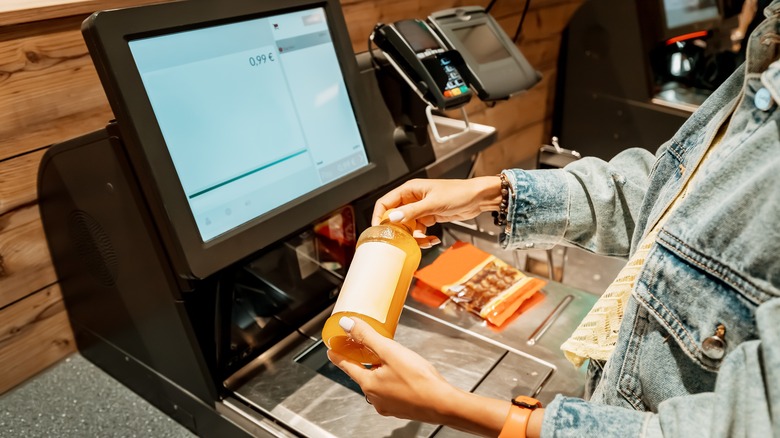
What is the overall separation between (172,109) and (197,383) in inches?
16.9

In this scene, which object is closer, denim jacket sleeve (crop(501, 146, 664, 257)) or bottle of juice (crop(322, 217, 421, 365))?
bottle of juice (crop(322, 217, 421, 365))

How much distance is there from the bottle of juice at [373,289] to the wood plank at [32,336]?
25.0 inches

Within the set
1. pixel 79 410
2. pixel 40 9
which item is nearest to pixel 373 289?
pixel 79 410

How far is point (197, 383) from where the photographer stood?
2.91 feet

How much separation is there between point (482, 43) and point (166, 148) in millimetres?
787

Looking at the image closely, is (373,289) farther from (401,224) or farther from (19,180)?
(19,180)

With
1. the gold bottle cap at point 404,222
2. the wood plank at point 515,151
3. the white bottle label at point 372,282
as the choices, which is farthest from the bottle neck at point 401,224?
the wood plank at point 515,151

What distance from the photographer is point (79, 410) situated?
3.18 ft

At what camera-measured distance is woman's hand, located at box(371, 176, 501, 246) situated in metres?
0.91

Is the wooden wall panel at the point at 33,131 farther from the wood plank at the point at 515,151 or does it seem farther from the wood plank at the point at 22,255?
the wood plank at the point at 515,151

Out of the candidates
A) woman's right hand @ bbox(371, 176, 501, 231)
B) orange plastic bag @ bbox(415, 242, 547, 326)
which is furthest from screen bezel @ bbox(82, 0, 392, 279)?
orange plastic bag @ bbox(415, 242, 547, 326)

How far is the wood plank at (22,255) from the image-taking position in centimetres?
98

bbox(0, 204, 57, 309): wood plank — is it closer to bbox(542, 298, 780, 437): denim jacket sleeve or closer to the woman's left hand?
the woman's left hand

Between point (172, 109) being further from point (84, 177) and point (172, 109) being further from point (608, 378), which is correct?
point (608, 378)
